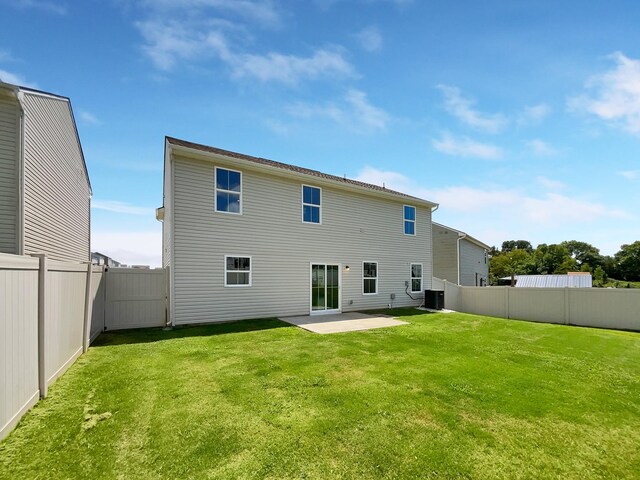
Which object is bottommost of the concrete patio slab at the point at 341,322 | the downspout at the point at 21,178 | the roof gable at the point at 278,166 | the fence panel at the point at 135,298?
the concrete patio slab at the point at 341,322

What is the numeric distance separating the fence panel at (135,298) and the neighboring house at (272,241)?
0.59m

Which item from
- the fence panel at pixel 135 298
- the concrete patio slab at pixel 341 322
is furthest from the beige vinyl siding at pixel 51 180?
the concrete patio slab at pixel 341 322

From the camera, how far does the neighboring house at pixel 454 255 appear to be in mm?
20672

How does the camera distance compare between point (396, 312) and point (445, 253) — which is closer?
point (396, 312)

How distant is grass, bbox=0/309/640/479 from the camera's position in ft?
8.59

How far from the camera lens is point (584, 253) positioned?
68125mm

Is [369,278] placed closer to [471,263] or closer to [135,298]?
[135,298]

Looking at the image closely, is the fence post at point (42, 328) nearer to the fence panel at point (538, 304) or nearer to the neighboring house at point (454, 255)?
the fence panel at point (538, 304)

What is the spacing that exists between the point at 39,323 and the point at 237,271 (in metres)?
6.09

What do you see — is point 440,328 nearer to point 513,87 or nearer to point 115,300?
point 513,87

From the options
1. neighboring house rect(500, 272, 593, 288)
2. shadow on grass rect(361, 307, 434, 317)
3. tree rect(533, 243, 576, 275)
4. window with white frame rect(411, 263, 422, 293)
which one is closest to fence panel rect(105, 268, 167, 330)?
shadow on grass rect(361, 307, 434, 317)

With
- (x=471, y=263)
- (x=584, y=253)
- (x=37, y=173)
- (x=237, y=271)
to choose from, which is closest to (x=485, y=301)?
(x=471, y=263)

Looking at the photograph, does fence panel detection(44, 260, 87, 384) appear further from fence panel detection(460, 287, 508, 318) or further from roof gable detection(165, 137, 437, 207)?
fence panel detection(460, 287, 508, 318)

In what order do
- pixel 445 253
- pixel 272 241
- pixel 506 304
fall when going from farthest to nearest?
1. pixel 445 253
2. pixel 506 304
3. pixel 272 241
